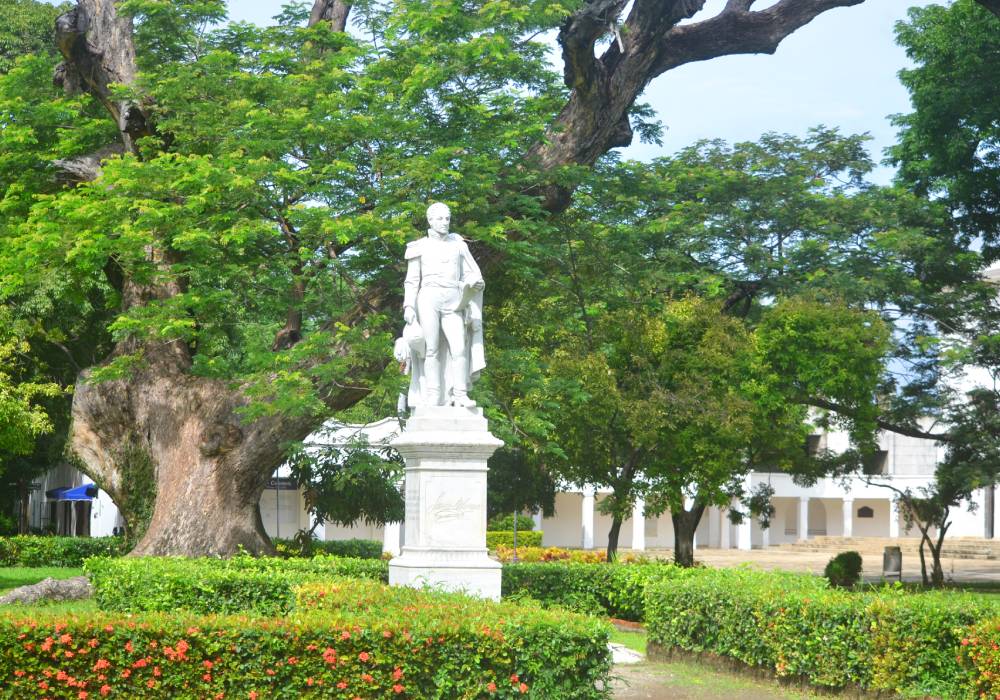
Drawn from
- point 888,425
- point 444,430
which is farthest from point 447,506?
point 888,425

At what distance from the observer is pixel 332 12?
21812 millimetres

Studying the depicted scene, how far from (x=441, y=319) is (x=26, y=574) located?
18698 mm

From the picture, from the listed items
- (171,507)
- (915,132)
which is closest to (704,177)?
(915,132)

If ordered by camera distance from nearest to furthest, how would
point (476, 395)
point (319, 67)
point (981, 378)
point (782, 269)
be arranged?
point (476, 395) → point (319, 67) → point (782, 269) → point (981, 378)

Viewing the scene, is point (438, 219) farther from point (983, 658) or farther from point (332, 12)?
point (332, 12)

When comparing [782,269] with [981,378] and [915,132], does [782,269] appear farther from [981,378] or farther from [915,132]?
[981,378]

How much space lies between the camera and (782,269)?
29109 mm

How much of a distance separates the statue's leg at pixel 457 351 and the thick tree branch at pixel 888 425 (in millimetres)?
15885

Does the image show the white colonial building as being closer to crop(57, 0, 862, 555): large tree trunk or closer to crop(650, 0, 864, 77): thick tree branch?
crop(57, 0, 862, 555): large tree trunk

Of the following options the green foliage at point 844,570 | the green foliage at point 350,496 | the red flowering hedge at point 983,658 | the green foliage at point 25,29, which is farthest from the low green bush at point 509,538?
the red flowering hedge at point 983,658

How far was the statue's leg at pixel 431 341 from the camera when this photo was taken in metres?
12.6

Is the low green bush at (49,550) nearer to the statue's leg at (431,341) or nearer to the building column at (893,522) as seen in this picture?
the statue's leg at (431,341)

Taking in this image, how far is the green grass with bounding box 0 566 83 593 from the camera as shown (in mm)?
24422

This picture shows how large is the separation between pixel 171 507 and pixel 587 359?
861 cm
